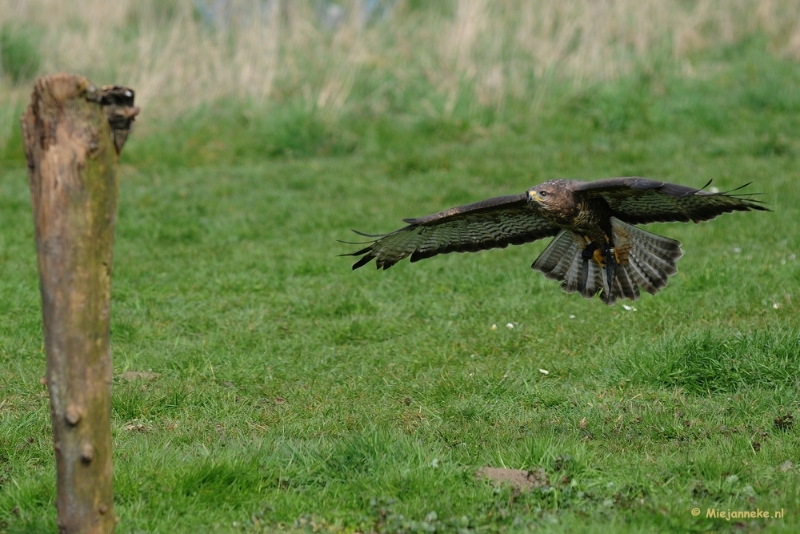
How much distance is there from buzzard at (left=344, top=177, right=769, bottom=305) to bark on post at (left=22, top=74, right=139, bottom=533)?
2.49 metres

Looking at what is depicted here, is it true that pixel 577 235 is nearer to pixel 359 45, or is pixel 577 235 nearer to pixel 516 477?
pixel 516 477

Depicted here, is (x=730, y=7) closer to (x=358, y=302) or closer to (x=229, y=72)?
(x=229, y=72)

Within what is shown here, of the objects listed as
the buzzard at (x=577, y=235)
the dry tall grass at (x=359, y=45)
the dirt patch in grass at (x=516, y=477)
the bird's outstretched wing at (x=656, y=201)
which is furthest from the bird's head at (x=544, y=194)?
the dry tall grass at (x=359, y=45)

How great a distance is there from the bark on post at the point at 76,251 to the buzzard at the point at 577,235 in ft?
8.16

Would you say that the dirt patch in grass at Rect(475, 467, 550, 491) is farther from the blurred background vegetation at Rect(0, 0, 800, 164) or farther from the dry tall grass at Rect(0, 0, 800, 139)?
the dry tall grass at Rect(0, 0, 800, 139)

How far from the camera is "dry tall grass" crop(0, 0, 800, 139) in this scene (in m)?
13.1

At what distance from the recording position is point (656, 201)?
5.96 m

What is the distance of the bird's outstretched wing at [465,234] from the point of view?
6.07 meters

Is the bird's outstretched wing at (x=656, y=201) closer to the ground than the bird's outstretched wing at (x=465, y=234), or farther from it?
farther from it

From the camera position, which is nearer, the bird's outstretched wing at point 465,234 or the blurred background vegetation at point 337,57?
the bird's outstretched wing at point 465,234

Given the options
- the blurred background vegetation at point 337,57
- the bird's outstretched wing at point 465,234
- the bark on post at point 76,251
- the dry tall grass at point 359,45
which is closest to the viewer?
the bark on post at point 76,251

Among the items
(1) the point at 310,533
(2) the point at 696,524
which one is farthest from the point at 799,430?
(1) the point at 310,533

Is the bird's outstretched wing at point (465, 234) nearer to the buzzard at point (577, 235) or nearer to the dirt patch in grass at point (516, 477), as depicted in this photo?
the buzzard at point (577, 235)

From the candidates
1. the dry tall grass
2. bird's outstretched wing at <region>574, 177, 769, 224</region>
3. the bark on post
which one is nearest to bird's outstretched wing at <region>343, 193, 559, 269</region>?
bird's outstretched wing at <region>574, 177, 769, 224</region>
